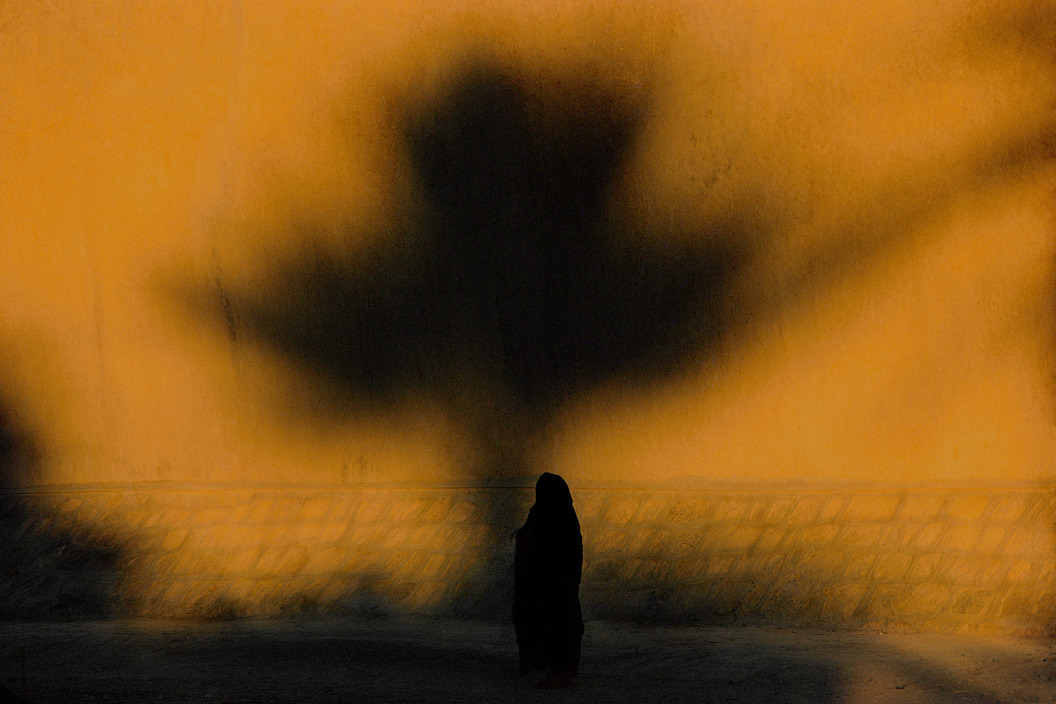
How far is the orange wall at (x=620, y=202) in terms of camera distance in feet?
29.2

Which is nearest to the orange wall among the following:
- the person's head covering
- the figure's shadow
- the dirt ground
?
the figure's shadow

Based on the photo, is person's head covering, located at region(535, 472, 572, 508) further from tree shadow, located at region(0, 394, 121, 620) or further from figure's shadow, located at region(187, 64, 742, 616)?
tree shadow, located at region(0, 394, 121, 620)

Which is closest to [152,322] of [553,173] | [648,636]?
[553,173]

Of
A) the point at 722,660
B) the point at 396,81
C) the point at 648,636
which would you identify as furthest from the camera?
the point at 396,81

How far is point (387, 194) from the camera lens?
32.3ft

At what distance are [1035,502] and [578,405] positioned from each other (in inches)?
122

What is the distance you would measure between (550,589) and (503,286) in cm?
266

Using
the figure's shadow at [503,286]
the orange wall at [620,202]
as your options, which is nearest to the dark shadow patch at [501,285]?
the figure's shadow at [503,286]

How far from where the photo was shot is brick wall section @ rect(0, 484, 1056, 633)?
891cm

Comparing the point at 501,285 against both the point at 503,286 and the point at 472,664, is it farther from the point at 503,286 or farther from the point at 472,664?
the point at 472,664

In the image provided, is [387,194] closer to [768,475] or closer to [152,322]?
[152,322]

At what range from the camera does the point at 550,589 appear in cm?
783

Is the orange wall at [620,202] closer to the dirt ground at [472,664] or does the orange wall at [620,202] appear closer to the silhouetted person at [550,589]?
the dirt ground at [472,664]

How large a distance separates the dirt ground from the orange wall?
1142mm
